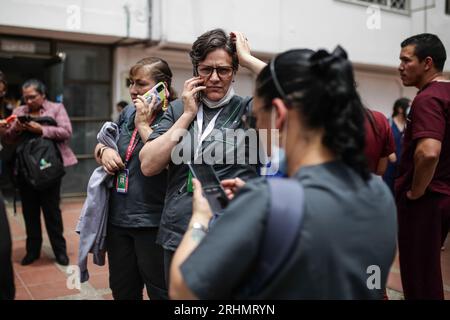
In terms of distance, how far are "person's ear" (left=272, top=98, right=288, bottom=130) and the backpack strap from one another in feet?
0.63

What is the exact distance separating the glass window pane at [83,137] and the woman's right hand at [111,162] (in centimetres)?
600

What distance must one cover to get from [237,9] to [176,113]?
283 inches

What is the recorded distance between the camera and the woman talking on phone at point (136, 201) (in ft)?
7.80

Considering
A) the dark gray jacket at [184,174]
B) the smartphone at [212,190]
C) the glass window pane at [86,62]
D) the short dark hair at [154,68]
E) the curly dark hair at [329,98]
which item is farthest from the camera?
the glass window pane at [86,62]

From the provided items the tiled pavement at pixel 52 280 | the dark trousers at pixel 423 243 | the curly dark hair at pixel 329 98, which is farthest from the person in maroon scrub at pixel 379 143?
the tiled pavement at pixel 52 280

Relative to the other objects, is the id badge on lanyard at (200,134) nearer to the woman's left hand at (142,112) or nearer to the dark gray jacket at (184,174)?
the dark gray jacket at (184,174)

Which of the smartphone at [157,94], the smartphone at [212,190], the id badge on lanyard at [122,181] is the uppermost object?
the smartphone at [157,94]

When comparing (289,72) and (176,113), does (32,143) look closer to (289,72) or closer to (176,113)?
(176,113)

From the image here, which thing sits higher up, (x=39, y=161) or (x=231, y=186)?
(x=231, y=186)

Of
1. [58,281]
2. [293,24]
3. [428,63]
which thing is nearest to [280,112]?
[428,63]

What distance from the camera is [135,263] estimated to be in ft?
8.27

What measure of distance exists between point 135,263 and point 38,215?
2.41m

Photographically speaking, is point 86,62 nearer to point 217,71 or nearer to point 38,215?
point 38,215

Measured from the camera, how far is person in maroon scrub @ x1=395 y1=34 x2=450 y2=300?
8.63ft
